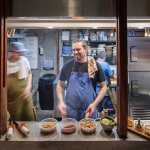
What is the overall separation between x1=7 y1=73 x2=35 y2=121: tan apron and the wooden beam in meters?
1.33

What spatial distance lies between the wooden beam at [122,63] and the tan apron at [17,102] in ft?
4.36

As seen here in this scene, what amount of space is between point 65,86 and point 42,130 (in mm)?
1187

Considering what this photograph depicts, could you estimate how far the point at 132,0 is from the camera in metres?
1.58

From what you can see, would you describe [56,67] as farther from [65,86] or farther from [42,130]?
[42,130]

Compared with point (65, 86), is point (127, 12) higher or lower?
higher

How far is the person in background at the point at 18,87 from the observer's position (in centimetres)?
251

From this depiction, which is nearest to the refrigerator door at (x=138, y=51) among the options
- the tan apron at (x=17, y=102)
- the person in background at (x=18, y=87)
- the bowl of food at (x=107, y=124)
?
the person in background at (x=18, y=87)

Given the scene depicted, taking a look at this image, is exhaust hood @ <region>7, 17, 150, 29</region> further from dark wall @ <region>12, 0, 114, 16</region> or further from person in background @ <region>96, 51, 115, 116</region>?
person in background @ <region>96, 51, 115, 116</region>

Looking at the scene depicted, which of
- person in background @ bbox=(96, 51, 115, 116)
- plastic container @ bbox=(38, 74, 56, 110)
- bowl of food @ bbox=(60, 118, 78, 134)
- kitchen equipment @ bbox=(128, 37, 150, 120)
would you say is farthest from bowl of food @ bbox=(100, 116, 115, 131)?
plastic container @ bbox=(38, 74, 56, 110)

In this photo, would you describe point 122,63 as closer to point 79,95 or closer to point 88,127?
point 88,127

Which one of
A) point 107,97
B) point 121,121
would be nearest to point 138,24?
point 121,121

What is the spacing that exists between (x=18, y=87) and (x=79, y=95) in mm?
749

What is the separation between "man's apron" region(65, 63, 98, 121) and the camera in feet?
8.13

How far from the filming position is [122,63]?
1.48 meters
